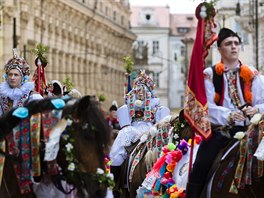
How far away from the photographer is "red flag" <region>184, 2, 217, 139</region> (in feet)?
32.7

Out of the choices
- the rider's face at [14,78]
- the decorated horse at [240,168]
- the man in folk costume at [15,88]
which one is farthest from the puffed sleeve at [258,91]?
the rider's face at [14,78]

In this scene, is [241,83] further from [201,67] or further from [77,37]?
[77,37]

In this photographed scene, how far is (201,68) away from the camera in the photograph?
999 centimetres

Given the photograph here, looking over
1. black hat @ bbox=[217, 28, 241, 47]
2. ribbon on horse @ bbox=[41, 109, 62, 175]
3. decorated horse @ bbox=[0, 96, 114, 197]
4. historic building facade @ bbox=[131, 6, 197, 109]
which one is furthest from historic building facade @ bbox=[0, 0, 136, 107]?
ribbon on horse @ bbox=[41, 109, 62, 175]

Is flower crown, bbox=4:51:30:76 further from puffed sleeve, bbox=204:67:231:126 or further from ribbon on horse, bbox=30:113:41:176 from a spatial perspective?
ribbon on horse, bbox=30:113:41:176

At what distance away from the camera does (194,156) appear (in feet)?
37.4

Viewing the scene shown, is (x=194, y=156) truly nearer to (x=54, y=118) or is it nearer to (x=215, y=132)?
(x=215, y=132)

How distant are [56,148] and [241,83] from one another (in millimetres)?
2418

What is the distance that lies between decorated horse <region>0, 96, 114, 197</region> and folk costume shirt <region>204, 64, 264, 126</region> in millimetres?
1744

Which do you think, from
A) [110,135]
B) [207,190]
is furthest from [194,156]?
A: [110,135]

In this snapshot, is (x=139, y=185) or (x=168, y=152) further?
(x=139, y=185)

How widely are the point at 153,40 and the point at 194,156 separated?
107 meters

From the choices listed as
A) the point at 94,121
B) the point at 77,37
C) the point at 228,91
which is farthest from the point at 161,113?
the point at 77,37

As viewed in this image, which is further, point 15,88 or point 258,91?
point 15,88
